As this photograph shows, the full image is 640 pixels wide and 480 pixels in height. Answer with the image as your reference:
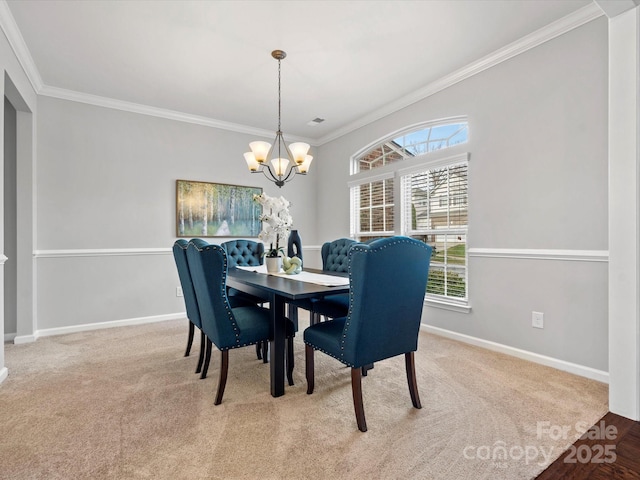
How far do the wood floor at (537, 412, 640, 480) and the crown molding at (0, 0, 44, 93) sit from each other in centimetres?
434

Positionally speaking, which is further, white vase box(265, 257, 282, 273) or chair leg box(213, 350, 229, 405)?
white vase box(265, 257, 282, 273)

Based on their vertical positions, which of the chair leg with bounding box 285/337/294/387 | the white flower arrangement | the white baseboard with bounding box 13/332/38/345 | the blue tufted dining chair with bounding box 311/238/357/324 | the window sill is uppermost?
the white flower arrangement

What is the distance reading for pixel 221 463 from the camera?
5.10ft

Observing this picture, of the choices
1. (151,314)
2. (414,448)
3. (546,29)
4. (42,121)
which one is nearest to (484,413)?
(414,448)

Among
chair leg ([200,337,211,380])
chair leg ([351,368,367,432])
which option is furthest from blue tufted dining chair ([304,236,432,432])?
chair leg ([200,337,211,380])

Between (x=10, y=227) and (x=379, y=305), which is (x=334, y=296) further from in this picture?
(x=10, y=227)

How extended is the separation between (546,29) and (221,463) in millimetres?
3696

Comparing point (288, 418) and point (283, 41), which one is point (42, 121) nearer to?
point (283, 41)

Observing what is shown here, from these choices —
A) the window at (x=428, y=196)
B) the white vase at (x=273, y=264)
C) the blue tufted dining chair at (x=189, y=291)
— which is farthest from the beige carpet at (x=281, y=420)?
the window at (x=428, y=196)

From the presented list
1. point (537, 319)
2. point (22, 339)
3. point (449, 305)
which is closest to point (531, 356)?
point (537, 319)

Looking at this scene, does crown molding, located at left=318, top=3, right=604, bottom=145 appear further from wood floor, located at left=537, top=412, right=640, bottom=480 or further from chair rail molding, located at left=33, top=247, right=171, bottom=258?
chair rail molding, located at left=33, top=247, right=171, bottom=258

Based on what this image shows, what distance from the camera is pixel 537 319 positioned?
2.79m

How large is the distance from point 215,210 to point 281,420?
333cm

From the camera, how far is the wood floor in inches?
58.1
